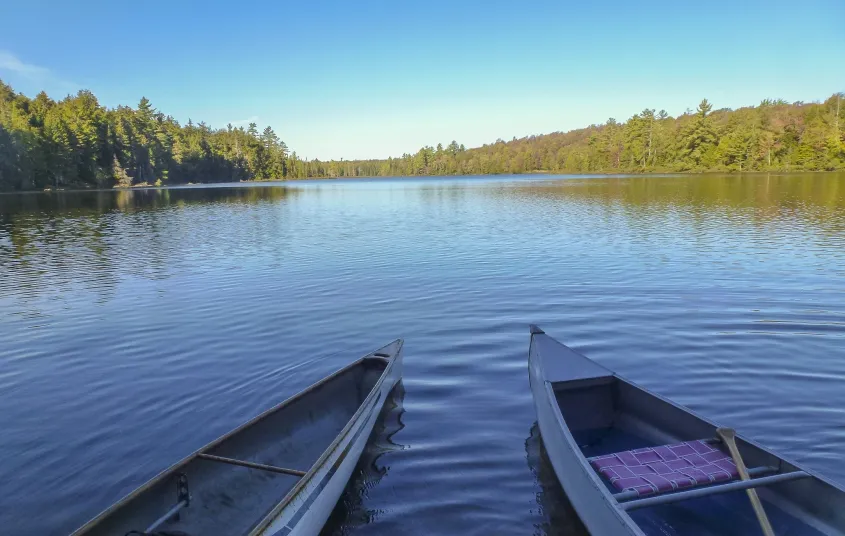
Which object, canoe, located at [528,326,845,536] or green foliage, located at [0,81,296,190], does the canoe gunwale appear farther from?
green foliage, located at [0,81,296,190]

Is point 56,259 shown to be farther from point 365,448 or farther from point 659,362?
point 659,362

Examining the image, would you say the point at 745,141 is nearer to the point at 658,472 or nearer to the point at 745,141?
the point at 745,141

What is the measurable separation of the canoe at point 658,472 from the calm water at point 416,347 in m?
0.92

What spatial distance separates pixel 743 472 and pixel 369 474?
177 inches

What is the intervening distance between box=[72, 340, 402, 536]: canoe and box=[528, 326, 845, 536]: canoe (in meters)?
2.71

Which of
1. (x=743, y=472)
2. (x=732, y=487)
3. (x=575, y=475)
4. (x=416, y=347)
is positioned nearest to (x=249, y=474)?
(x=575, y=475)

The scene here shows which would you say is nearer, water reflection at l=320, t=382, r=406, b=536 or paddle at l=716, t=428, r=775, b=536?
paddle at l=716, t=428, r=775, b=536

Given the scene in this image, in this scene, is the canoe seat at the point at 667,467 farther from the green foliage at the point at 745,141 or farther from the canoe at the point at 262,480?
the green foliage at the point at 745,141

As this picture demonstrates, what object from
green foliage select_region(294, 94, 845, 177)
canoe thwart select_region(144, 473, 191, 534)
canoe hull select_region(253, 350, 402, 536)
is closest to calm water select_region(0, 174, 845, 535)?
canoe hull select_region(253, 350, 402, 536)

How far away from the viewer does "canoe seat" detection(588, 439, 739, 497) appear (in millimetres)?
5207

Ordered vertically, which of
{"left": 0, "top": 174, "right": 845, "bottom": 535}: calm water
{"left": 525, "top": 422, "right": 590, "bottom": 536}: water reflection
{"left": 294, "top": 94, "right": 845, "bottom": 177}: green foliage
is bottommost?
{"left": 525, "top": 422, "right": 590, "bottom": 536}: water reflection

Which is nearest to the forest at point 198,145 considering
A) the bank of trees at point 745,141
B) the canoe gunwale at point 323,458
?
the bank of trees at point 745,141

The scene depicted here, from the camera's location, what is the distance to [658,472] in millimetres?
5484

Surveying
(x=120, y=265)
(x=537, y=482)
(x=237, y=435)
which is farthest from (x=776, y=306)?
(x=120, y=265)
